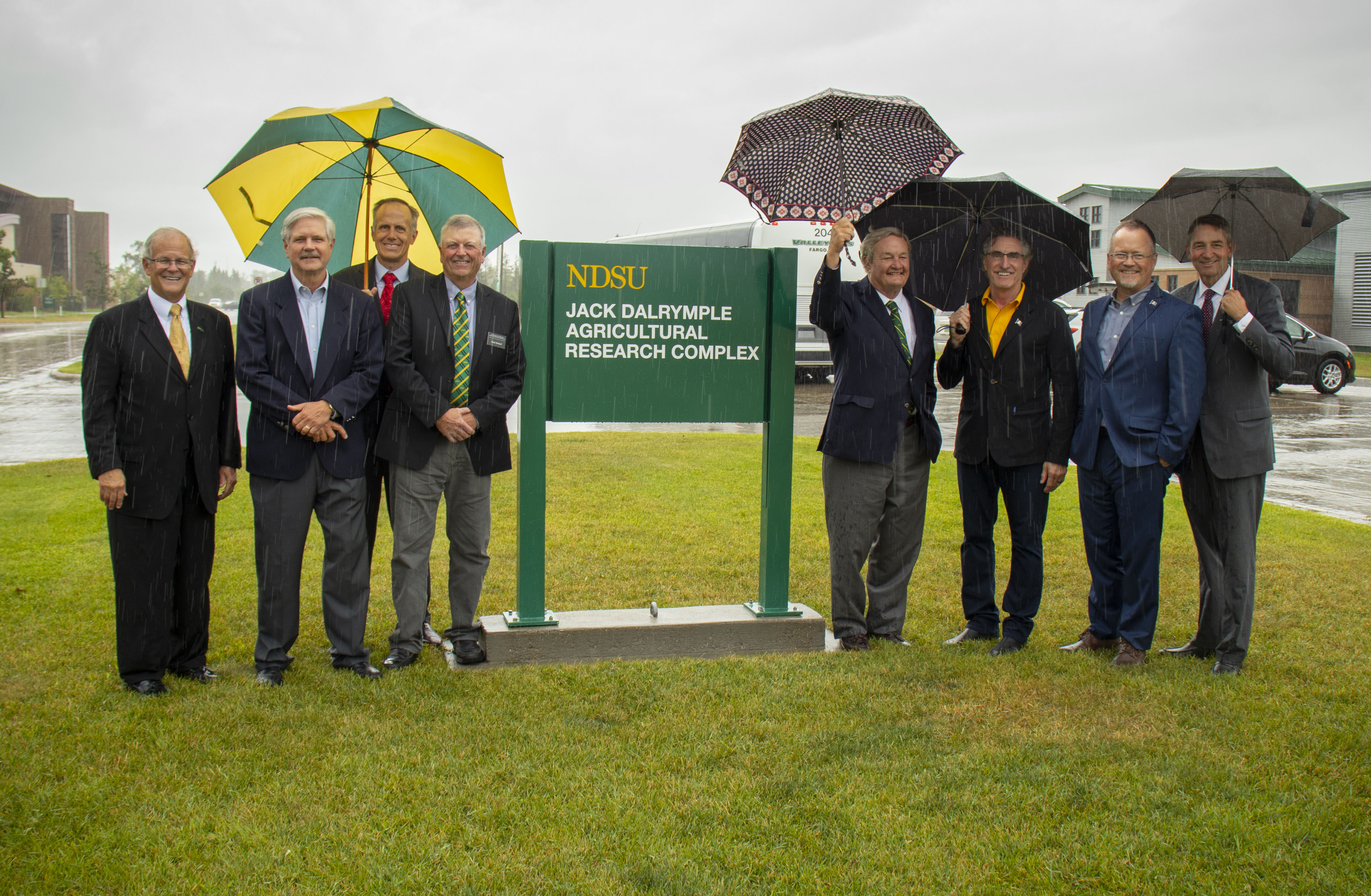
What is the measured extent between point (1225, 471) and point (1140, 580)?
63 centimetres

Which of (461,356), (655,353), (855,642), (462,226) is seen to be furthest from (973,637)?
(462,226)

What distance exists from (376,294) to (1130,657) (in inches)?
157

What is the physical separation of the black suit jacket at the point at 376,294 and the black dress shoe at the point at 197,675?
1.24 metres

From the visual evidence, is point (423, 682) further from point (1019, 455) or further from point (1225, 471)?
point (1225, 471)

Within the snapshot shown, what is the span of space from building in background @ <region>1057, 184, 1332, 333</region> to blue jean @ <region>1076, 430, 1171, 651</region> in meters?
32.5

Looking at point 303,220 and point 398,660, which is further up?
point 303,220

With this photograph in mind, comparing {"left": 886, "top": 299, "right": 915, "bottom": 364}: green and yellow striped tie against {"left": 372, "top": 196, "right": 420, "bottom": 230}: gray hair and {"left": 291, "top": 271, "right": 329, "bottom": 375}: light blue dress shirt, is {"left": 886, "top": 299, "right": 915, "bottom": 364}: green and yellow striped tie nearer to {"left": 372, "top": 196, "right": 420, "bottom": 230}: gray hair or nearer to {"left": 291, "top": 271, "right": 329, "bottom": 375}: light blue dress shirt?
{"left": 372, "top": 196, "right": 420, "bottom": 230}: gray hair

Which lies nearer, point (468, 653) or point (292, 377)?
point (292, 377)

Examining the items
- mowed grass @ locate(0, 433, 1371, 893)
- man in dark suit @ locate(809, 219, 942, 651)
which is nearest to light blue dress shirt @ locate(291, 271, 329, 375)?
mowed grass @ locate(0, 433, 1371, 893)

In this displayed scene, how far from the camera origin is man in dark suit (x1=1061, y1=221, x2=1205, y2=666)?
15.1 ft

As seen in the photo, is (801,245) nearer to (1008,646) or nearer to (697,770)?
(1008,646)

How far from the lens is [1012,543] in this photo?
511 centimetres

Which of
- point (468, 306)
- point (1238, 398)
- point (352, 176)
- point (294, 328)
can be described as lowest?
point (1238, 398)

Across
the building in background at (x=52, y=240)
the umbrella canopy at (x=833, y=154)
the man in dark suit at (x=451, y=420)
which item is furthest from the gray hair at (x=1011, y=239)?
the building in background at (x=52, y=240)
